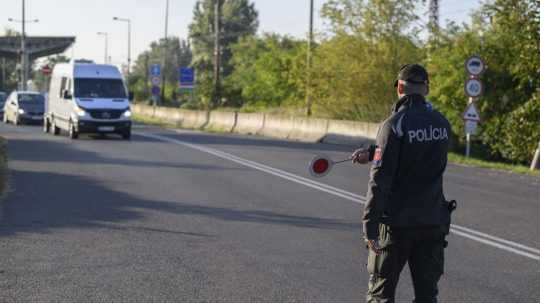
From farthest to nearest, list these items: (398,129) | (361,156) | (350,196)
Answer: (350,196), (361,156), (398,129)

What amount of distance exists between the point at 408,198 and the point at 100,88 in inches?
1016

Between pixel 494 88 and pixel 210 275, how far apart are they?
68.8 feet

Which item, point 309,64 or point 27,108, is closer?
point 309,64

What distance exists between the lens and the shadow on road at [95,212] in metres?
10.7

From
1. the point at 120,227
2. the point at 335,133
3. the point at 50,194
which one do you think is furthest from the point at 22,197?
the point at 335,133

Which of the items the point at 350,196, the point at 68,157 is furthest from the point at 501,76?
the point at 350,196

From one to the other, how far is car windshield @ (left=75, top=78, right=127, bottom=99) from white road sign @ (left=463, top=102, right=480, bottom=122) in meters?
11.3

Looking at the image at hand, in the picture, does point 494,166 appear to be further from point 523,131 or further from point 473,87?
point 523,131

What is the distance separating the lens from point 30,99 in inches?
1683

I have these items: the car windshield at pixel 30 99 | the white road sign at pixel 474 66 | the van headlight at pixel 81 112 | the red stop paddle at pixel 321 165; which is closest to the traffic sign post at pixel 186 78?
the car windshield at pixel 30 99

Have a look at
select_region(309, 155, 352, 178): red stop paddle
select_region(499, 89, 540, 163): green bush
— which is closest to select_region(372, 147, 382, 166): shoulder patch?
select_region(309, 155, 352, 178): red stop paddle

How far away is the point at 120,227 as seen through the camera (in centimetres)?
1054

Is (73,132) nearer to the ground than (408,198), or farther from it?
nearer to the ground

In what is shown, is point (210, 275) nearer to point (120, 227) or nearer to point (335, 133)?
point (120, 227)
